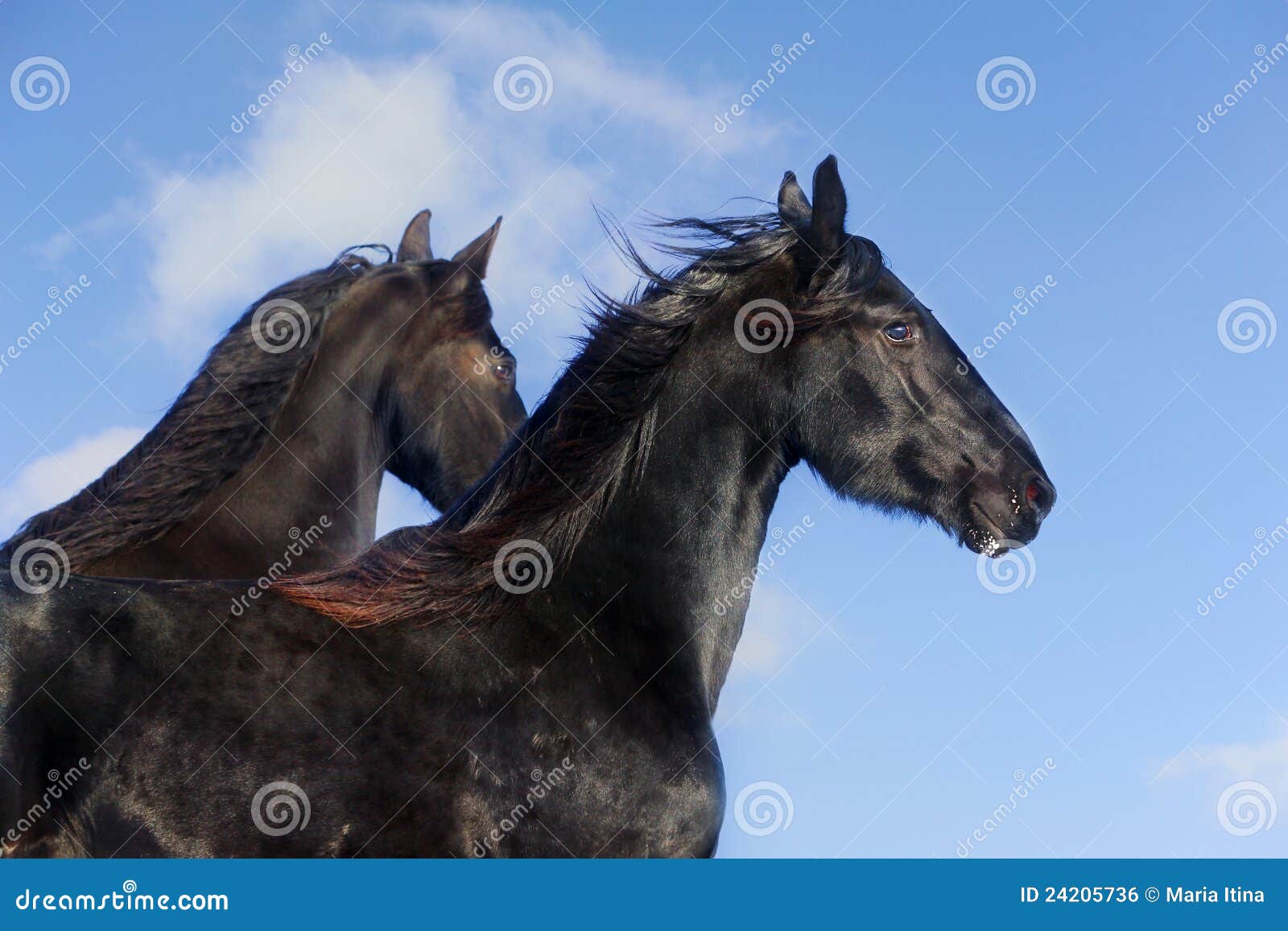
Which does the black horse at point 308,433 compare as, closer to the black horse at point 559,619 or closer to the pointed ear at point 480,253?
the pointed ear at point 480,253

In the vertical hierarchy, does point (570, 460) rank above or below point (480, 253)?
below

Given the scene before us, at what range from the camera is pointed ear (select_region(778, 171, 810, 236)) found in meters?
6.01

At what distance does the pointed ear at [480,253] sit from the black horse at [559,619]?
395 cm

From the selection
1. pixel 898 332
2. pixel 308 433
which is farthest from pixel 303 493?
pixel 898 332

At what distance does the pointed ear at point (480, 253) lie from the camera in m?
9.86

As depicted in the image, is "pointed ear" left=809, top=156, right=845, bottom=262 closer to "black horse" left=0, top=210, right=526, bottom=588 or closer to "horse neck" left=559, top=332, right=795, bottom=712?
"horse neck" left=559, top=332, right=795, bottom=712

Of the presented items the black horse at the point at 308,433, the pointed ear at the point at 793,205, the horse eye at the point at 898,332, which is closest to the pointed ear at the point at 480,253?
the black horse at the point at 308,433

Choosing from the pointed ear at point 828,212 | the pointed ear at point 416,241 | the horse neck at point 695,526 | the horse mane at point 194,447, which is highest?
the pointed ear at point 828,212

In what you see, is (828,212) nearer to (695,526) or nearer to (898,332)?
(898,332)

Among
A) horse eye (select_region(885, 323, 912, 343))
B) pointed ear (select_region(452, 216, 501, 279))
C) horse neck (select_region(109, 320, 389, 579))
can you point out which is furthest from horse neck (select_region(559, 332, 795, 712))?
pointed ear (select_region(452, 216, 501, 279))

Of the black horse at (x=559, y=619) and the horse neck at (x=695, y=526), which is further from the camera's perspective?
the horse neck at (x=695, y=526)

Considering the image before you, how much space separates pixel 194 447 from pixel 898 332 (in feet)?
13.4

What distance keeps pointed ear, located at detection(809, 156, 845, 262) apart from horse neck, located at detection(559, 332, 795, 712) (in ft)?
2.13

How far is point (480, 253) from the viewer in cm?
988
